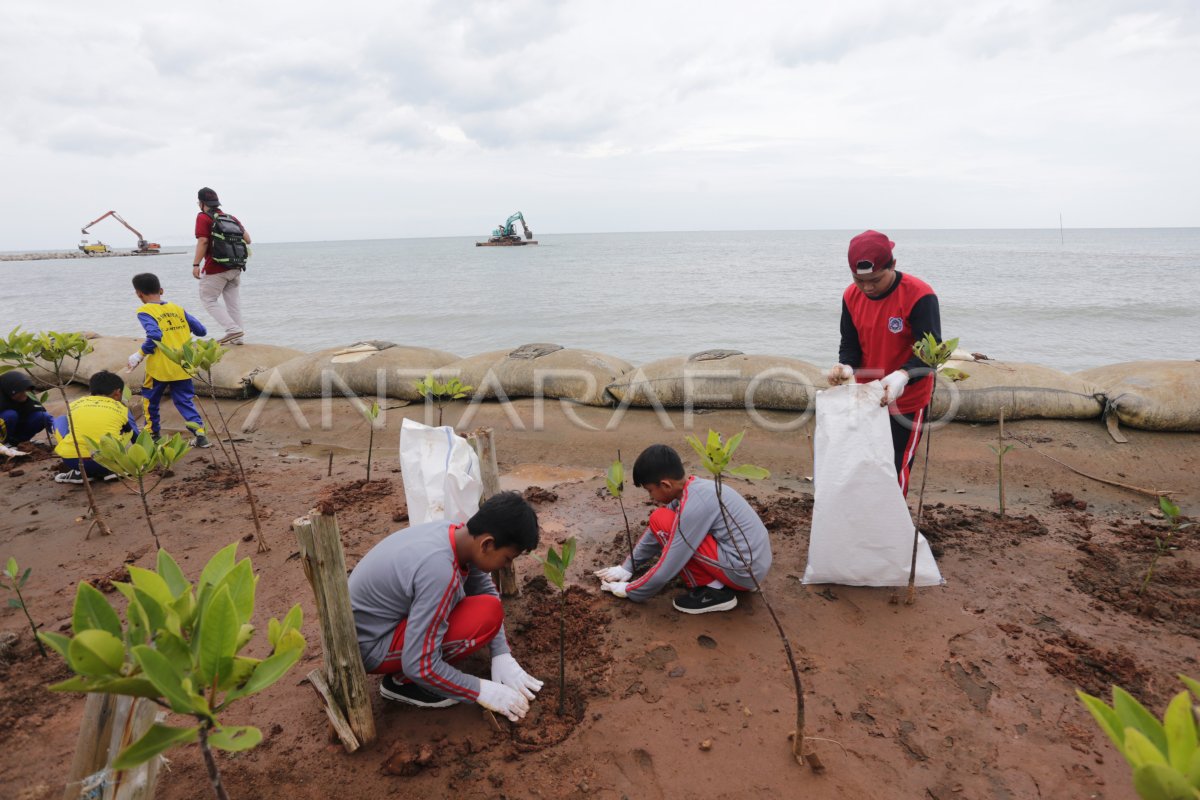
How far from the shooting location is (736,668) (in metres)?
2.42

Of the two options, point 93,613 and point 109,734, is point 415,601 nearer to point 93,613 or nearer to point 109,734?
point 109,734

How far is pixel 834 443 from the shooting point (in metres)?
2.71

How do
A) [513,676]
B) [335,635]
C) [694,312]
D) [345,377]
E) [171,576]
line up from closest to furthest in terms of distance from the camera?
[171,576] → [335,635] → [513,676] → [345,377] → [694,312]

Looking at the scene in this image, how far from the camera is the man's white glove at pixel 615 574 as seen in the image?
2984 millimetres

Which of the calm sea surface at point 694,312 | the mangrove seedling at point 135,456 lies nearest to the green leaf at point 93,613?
the mangrove seedling at point 135,456

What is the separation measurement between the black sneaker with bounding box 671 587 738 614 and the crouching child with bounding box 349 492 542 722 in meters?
0.79

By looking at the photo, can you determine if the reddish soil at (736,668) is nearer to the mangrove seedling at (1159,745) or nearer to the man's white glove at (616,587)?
the man's white glove at (616,587)

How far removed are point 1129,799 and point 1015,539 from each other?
6.08 feet

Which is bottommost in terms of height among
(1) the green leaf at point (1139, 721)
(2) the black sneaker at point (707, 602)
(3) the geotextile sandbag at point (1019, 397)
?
(2) the black sneaker at point (707, 602)

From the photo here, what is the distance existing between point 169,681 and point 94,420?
14.0 ft

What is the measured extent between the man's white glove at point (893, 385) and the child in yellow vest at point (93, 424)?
456 cm

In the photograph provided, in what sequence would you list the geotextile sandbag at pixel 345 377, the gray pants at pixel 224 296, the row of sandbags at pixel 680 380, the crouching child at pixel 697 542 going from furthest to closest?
1. the gray pants at pixel 224 296
2. the geotextile sandbag at pixel 345 377
3. the row of sandbags at pixel 680 380
4. the crouching child at pixel 697 542

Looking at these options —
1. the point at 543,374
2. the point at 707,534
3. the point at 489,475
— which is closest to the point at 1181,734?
the point at 707,534

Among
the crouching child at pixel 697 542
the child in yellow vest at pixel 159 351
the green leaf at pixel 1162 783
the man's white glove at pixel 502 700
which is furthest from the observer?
the child in yellow vest at pixel 159 351
